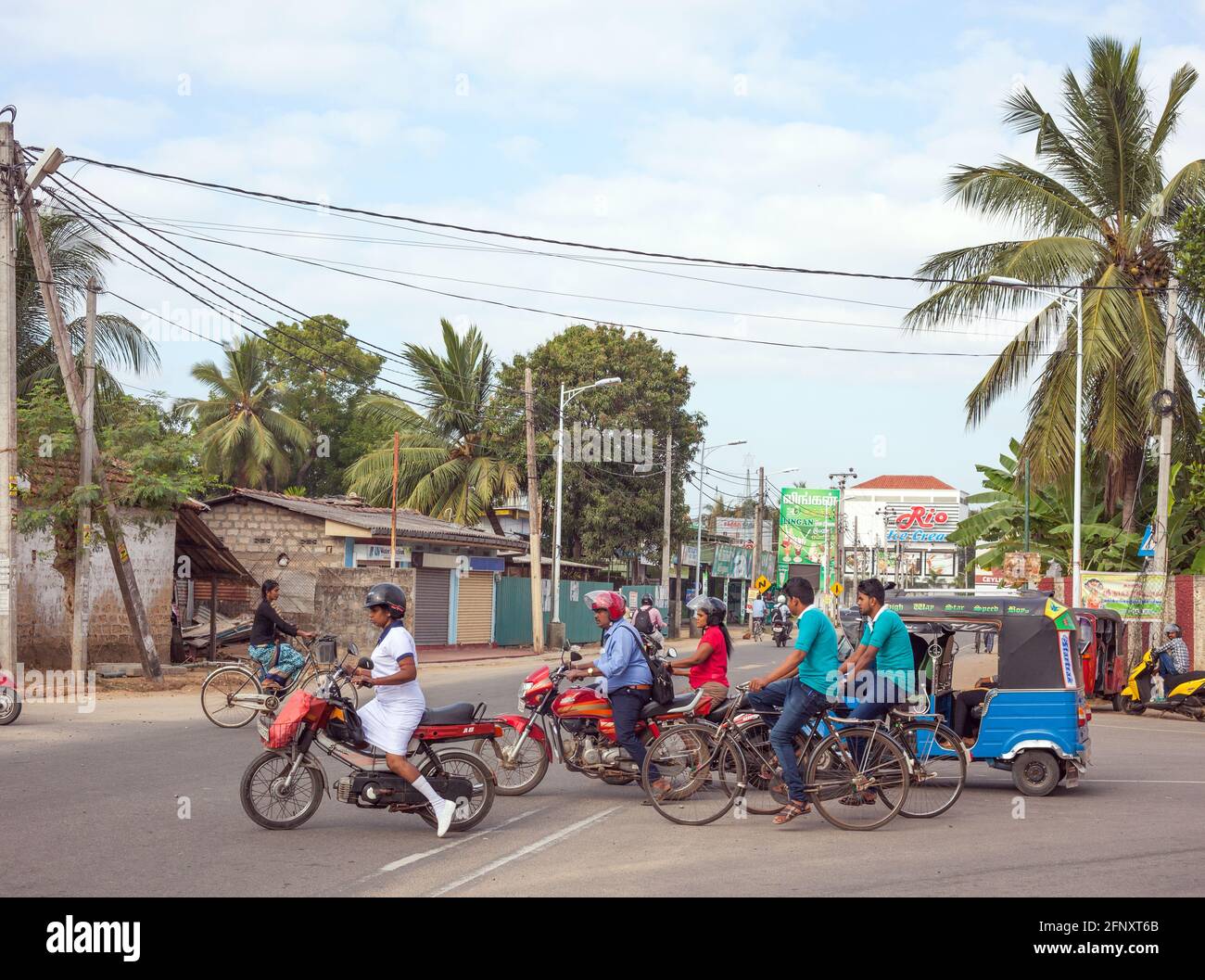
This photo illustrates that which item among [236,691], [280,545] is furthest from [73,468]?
[280,545]

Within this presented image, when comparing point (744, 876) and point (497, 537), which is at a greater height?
point (497, 537)

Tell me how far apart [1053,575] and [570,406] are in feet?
63.9

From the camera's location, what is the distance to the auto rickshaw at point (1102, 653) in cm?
1933

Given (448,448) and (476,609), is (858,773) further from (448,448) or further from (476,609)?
(448,448)

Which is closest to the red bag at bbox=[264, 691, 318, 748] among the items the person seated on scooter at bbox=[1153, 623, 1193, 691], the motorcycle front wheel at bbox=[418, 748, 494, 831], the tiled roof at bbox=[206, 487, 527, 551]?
the motorcycle front wheel at bbox=[418, 748, 494, 831]

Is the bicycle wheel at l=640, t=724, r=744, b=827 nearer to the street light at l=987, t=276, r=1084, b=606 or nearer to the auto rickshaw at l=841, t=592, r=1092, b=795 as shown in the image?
the auto rickshaw at l=841, t=592, r=1092, b=795

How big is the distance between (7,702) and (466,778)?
888 cm

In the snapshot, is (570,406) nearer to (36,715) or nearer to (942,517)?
(36,715)

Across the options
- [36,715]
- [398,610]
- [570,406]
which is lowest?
[36,715]

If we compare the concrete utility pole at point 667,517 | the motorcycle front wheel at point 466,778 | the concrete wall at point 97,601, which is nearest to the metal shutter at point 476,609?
the concrete utility pole at point 667,517

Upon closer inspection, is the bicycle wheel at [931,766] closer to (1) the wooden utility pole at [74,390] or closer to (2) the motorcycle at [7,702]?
(2) the motorcycle at [7,702]

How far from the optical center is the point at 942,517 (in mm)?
114750

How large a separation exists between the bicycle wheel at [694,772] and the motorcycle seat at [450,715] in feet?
4.96
